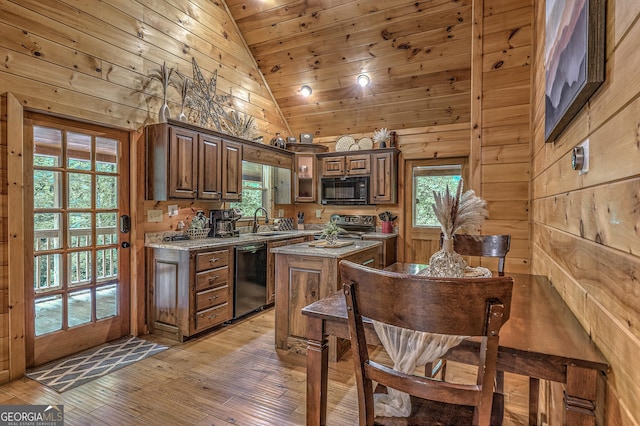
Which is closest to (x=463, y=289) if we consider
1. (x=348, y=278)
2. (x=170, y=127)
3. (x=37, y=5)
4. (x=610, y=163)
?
(x=348, y=278)

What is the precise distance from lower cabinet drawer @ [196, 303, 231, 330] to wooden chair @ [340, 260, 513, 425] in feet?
8.26

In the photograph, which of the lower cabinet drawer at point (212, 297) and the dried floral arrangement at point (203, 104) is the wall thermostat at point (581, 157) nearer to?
the lower cabinet drawer at point (212, 297)

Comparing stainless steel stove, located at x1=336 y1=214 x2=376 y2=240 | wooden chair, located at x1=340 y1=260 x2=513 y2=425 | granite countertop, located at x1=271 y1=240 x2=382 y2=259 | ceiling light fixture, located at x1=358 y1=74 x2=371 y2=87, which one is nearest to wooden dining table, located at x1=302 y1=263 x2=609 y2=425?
wooden chair, located at x1=340 y1=260 x2=513 y2=425

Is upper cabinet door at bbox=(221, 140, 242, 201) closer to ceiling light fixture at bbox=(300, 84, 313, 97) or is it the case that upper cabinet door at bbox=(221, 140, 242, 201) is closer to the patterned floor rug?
ceiling light fixture at bbox=(300, 84, 313, 97)

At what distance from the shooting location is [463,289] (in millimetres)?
793

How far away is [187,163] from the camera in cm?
345

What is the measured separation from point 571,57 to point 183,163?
3187 millimetres

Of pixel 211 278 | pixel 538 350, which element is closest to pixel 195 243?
pixel 211 278

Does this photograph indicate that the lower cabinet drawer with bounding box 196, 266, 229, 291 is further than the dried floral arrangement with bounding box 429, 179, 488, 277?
Yes

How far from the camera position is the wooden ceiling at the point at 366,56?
3926 millimetres

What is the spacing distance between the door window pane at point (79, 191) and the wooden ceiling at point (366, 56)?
Answer: 3.03 meters

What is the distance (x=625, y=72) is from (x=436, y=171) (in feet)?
13.8

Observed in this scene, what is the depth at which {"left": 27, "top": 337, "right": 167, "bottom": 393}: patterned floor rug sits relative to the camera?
242cm

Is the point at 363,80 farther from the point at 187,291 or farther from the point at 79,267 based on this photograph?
the point at 79,267
